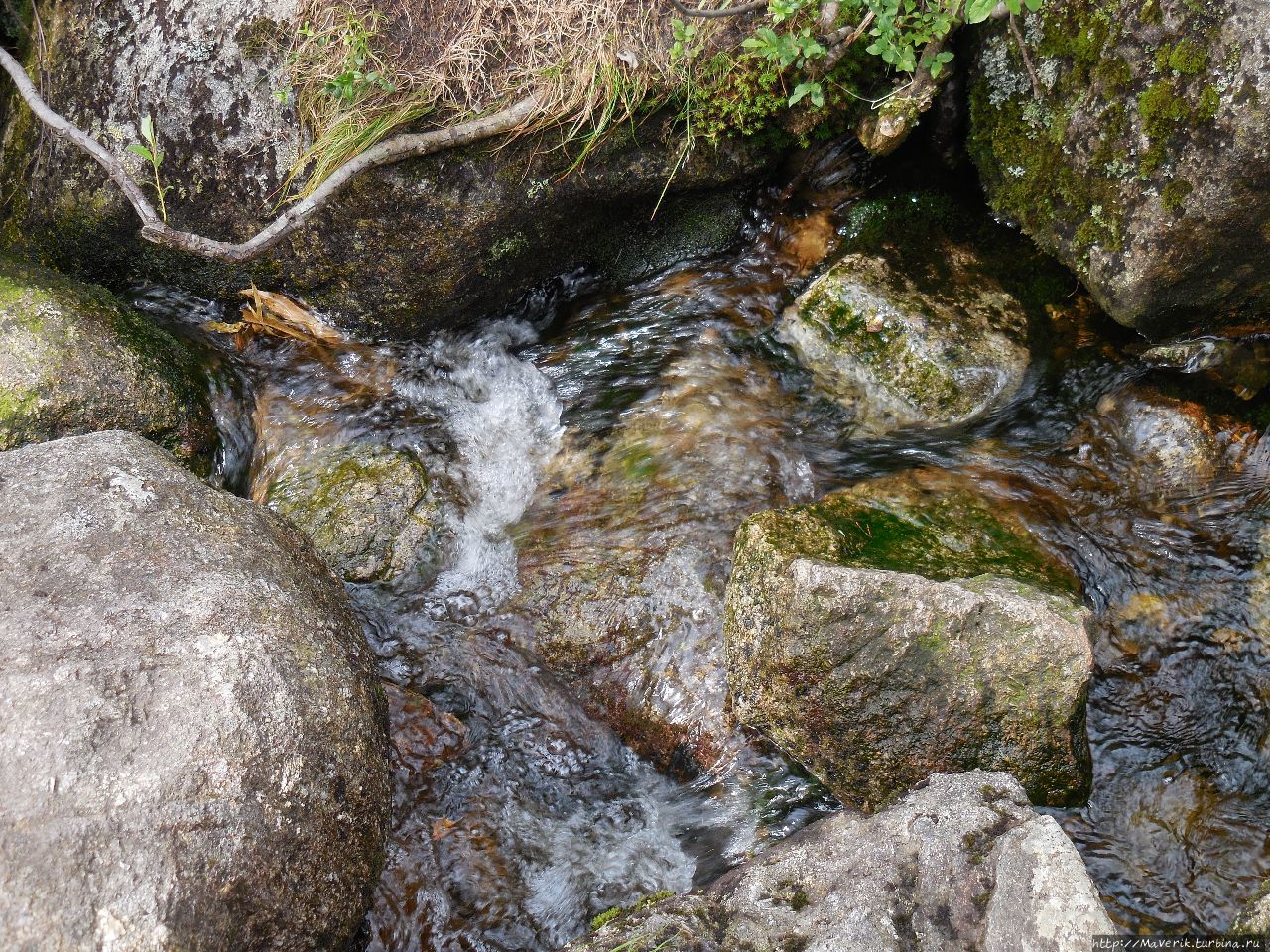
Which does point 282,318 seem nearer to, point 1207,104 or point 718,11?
point 718,11

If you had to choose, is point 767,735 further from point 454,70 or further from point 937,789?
point 454,70

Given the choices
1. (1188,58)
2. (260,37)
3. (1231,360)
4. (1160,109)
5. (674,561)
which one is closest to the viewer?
(1188,58)

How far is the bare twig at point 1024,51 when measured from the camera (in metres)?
4.05

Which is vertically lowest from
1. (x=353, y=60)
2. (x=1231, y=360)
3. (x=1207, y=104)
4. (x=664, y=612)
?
(x=664, y=612)

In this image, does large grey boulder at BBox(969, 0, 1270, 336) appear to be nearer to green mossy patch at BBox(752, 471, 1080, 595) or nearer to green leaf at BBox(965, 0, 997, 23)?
green leaf at BBox(965, 0, 997, 23)

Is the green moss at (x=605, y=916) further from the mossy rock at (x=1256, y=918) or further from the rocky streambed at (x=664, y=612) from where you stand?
the mossy rock at (x=1256, y=918)

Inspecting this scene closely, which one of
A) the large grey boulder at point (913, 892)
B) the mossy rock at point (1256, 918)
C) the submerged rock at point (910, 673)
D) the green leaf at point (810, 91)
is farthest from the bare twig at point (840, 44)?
the mossy rock at point (1256, 918)

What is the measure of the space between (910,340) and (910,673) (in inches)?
82.5

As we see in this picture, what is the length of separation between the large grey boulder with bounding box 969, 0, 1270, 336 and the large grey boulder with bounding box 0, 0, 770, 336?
5.07ft

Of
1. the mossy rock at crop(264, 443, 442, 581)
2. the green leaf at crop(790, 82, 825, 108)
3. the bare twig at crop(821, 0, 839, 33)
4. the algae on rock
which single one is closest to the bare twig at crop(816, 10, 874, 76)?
the bare twig at crop(821, 0, 839, 33)

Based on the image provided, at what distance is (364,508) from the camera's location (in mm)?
4867

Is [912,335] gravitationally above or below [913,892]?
above

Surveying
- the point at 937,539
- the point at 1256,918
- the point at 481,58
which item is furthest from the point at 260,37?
the point at 1256,918

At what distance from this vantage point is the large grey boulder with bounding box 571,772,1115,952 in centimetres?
239
